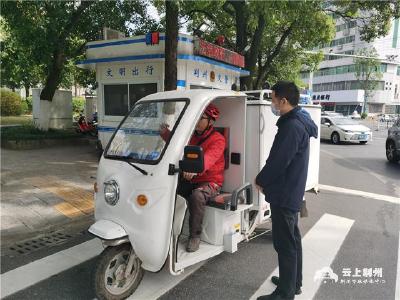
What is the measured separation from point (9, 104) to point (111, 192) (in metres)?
28.3

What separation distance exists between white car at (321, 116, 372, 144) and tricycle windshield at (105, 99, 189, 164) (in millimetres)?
15493

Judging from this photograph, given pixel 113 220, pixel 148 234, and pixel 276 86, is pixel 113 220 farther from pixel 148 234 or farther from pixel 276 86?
pixel 276 86

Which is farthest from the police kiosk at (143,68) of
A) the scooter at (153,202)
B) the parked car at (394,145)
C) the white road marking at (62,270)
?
the parked car at (394,145)

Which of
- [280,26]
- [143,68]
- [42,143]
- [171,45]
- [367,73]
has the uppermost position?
[367,73]

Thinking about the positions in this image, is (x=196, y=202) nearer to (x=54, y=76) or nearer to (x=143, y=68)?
(x=143, y=68)

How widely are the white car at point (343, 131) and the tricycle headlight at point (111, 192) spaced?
635 inches

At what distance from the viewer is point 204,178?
3.92 meters

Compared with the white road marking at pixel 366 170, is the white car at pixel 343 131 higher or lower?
higher

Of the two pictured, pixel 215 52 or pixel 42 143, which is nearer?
pixel 215 52

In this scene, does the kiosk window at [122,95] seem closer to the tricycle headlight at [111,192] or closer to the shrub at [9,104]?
the tricycle headlight at [111,192]

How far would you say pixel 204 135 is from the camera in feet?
12.8

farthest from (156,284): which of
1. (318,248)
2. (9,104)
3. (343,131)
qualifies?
(9,104)

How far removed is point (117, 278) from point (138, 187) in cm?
87

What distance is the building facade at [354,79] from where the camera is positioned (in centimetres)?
6091
